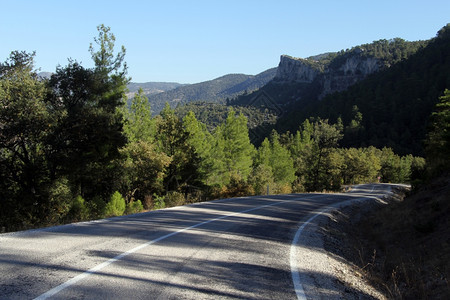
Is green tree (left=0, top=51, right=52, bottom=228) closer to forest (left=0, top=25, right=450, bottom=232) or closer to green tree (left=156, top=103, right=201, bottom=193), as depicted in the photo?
forest (left=0, top=25, right=450, bottom=232)

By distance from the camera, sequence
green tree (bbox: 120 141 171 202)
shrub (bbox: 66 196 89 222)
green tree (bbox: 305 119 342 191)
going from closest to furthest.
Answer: shrub (bbox: 66 196 89 222)
green tree (bbox: 120 141 171 202)
green tree (bbox: 305 119 342 191)

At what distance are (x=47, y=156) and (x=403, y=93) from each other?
519 ft

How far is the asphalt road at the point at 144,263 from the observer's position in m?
4.07

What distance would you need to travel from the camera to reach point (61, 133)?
20250mm

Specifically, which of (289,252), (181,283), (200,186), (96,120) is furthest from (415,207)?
(200,186)

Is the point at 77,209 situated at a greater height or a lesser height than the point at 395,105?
lesser

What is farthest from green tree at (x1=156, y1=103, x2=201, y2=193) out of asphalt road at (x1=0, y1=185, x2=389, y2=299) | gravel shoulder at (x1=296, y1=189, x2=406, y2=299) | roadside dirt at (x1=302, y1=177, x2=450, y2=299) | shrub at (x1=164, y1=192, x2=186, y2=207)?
asphalt road at (x1=0, y1=185, x2=389, y2=299)

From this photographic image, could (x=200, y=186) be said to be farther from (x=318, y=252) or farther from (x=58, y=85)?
(x=318, y=252)

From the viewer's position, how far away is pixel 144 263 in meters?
5.26

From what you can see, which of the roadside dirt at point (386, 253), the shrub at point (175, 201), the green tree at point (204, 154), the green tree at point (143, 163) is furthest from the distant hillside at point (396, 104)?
the roadside dirt at point (386, 253)

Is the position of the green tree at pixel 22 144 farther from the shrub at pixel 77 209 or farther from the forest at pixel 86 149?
the shrub at pixel 77 209

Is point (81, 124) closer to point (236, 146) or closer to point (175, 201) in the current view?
point (175, 201)

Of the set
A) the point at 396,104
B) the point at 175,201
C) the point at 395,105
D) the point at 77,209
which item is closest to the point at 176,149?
the point at 77,209

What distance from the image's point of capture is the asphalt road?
407 centimetres
